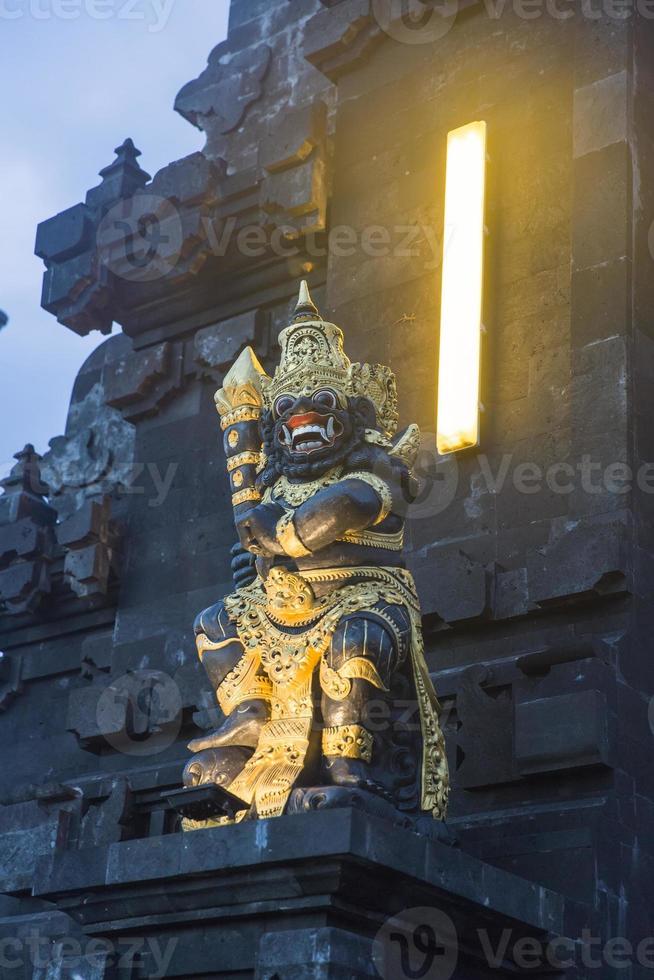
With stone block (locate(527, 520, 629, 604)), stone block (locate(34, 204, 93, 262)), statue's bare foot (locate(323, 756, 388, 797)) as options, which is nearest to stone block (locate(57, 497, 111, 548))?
stone block (locate(34, 204, 93, 262))

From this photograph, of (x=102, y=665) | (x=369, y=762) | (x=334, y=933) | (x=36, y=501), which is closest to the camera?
(x=334, y=933)

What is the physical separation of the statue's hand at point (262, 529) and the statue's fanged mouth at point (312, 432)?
1.49ft

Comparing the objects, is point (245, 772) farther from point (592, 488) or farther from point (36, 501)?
point (36, 501)

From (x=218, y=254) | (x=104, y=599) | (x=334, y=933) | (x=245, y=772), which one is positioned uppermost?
(x=218, y=254)

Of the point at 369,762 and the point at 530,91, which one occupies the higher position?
the point at 530,91

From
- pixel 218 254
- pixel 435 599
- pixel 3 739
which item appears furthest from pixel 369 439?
pixel 3 739

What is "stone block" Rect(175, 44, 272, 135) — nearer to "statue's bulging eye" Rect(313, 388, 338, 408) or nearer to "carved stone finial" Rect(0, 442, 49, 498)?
"carved stone finial" Rect(0, 442, 49, 498)

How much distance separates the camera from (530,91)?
14570mm

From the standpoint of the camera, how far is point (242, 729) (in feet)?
34.5

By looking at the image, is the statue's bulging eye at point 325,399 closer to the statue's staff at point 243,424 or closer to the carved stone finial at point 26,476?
the statue's staff at point 243,424

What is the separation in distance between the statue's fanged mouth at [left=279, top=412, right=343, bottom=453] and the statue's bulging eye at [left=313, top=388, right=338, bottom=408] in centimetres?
7

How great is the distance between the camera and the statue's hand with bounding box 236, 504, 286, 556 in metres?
10.8

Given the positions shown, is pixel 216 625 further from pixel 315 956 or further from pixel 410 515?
pixel 410 515

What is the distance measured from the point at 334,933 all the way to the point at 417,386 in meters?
6.01
